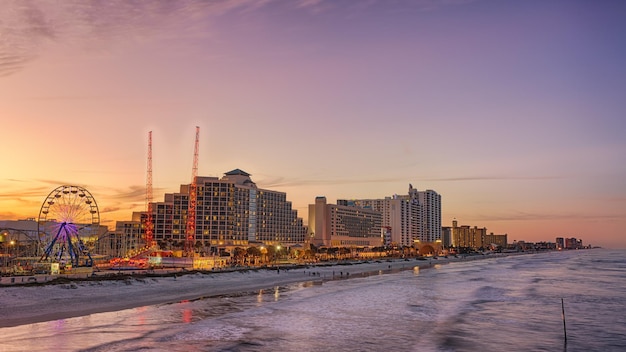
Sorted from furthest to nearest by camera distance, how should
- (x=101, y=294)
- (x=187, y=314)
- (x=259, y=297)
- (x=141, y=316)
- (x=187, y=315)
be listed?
(x=259, y=297)
(x=101, y=294)
(x=187, y=314)
(x=187, y=315)
(x=141, y=316)

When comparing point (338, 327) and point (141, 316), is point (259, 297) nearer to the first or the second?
point (141, 316)

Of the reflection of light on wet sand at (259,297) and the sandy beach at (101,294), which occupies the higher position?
the sandy beach at (101,294)

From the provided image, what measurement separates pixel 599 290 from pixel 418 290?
105 feet

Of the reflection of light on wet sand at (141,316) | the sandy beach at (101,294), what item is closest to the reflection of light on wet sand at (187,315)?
the reflection of light on wet sand at (141,316)

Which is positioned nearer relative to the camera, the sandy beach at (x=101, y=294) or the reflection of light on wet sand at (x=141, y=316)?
the reflection of light on wet sand at (x=141, y=316)

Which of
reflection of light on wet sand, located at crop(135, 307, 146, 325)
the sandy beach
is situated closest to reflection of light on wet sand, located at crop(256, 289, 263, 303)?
the sandy beach

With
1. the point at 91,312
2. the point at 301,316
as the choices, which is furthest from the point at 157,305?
the point at 301,316

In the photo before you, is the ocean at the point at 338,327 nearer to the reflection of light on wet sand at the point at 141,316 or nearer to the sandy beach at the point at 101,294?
the reflection of light on wet sand at the point at 141,316

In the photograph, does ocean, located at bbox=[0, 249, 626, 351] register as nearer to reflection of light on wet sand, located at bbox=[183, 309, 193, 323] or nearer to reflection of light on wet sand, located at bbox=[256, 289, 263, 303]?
reflection of light on wet sand, located at bbox=[183, 309, 193, 323]

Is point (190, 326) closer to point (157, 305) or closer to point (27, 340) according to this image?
point (27, 340)

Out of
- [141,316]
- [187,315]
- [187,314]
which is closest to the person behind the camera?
[141,316]

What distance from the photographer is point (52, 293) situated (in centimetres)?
5600

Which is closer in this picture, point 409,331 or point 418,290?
point 409,331

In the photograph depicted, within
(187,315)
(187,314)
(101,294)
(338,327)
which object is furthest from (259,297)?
(338,327)
